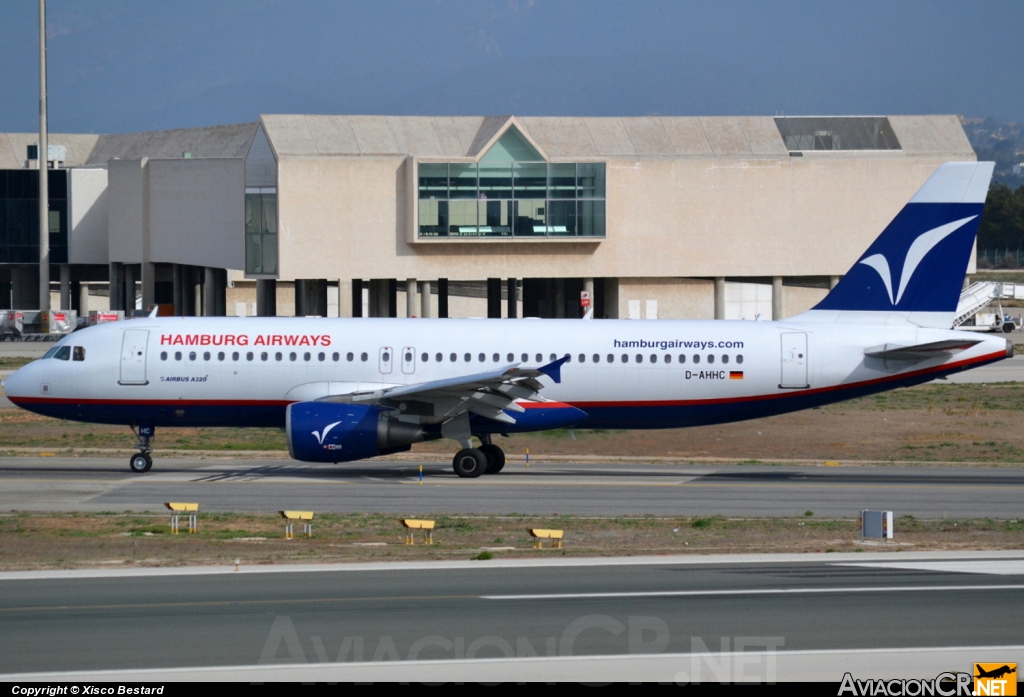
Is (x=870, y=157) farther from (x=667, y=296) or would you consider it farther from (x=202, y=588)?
(x=202, y=588)

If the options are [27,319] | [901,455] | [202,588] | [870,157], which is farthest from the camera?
[27,319]

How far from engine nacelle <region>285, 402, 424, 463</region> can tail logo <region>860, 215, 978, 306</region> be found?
41.2 ft

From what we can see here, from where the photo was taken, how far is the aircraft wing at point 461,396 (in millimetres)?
29312

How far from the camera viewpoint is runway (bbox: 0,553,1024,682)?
13.3 meters

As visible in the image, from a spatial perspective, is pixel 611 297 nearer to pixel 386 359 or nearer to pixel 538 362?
pixel 538 362

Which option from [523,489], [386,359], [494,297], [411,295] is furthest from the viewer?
[494,297]

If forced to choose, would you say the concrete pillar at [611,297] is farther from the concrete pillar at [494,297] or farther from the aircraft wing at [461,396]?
the aircraft wing at [461,396]

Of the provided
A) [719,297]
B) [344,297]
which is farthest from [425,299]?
[719,297]

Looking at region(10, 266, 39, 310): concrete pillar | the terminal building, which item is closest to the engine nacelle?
the terminal building

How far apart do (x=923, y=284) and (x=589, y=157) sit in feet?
128

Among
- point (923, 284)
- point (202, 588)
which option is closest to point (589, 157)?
point (923, 284)

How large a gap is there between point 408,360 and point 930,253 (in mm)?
13528

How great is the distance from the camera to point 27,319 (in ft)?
277

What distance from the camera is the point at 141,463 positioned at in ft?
99.9
